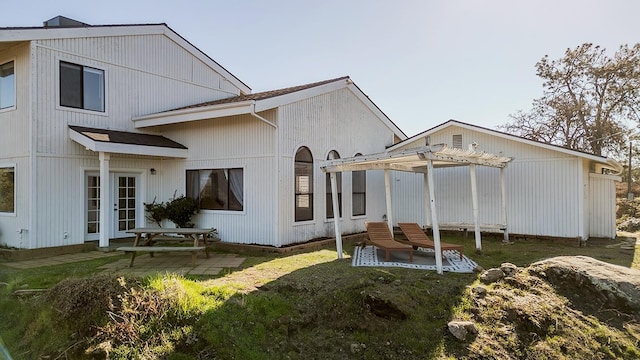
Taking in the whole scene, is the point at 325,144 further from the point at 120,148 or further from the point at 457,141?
the point at 120,148

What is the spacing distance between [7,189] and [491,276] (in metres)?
11.3

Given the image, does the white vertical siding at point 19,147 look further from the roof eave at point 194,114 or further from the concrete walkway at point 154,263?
the roof eave at point 194,114

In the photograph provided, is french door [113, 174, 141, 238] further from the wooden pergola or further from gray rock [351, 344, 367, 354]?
gray rock [351, 344, 367, 354]

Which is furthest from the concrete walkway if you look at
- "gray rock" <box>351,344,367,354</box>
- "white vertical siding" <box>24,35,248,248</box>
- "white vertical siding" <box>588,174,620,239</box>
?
"white vertical siding" <box>588,174,620,239</box>

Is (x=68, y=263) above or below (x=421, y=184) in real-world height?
below

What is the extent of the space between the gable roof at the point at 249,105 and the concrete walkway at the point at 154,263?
339 cm

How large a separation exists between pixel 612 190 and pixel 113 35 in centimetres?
1592

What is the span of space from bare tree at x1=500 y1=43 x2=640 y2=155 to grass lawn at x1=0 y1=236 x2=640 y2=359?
2321 cm

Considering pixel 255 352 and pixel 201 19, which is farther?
pixel 201 19

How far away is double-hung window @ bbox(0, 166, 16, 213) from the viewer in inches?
358

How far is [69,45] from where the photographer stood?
933 cm

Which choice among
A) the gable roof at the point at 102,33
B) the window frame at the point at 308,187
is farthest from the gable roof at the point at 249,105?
Answer: the gable roof at the point at 102,33

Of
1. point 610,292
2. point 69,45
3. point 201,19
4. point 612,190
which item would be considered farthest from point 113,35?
point 612,190

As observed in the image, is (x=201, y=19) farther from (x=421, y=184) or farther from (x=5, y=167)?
(x=421, y=184)
